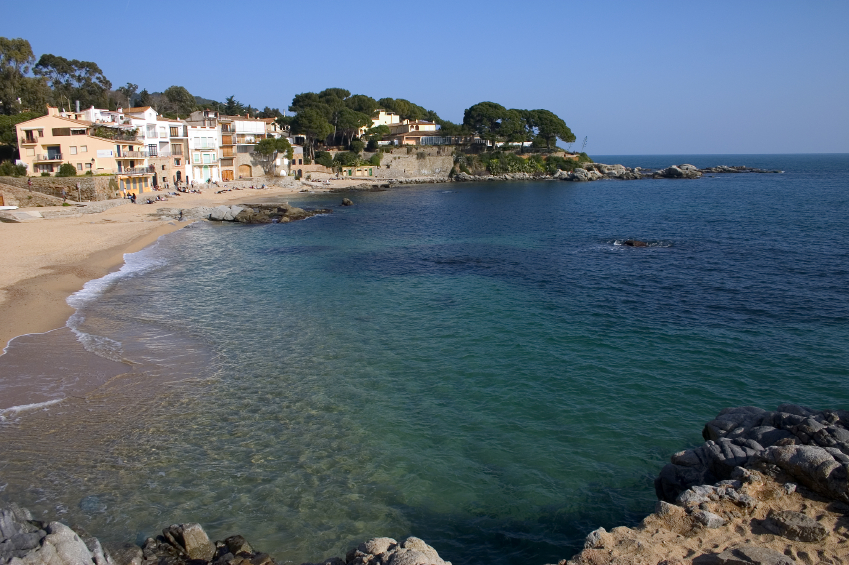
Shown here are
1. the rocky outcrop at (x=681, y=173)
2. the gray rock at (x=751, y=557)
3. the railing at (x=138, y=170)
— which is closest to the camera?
the gray rock at (x=751, y=557)

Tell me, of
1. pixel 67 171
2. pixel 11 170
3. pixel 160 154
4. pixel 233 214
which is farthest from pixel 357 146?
pixel 11 170

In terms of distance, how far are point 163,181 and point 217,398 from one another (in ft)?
198

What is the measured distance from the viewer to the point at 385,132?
362 ft

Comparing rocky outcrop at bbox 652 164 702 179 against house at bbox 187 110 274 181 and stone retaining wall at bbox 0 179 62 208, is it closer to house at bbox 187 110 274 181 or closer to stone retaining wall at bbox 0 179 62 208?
house at bbox 187 110 274 181

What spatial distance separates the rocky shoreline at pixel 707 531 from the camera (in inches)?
323

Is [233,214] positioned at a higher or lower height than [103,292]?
higher

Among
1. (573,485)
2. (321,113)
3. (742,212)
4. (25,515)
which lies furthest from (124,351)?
(321,113)

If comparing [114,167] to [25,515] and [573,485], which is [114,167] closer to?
[25,515]

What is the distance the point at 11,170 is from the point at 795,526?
6488cm

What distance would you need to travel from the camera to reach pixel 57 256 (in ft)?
105

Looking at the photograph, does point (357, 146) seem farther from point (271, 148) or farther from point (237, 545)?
point (237, 545)

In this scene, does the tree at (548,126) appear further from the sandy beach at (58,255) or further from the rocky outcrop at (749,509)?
the rocky outcrop at (749,509)

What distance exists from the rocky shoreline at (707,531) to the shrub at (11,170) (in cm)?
5521

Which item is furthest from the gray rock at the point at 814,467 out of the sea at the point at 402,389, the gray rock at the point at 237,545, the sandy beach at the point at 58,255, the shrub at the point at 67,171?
the shrub at the point at 67,171
